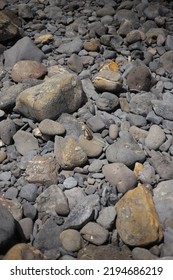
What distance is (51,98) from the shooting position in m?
1.55

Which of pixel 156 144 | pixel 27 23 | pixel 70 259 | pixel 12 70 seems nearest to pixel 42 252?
pixel 70 259

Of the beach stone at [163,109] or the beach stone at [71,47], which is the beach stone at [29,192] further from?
the beach stone at [71,47]

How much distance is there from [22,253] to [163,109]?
2.88 feet

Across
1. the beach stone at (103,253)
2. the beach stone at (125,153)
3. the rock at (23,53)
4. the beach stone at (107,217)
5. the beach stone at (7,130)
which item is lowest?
the beach stone at (103,253)

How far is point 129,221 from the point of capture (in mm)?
1226

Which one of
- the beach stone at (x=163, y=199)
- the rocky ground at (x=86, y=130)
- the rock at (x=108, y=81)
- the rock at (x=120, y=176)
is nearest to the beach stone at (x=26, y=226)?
the rocky ground at (x=86, y=130)

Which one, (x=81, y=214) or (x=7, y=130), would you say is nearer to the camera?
(x=81, y=214)

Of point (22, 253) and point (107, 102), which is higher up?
point (107, 102)

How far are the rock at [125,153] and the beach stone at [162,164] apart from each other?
46 mm

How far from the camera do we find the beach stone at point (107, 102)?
1662mm

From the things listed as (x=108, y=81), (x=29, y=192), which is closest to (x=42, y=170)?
(x=29, y=192)

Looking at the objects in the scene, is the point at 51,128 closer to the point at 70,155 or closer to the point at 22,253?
the point at 70,155

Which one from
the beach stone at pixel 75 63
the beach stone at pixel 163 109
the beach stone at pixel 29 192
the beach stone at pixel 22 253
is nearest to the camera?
the beach stone at pixel 22 253
